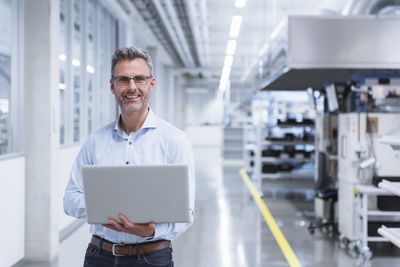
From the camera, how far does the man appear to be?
5.40 ft

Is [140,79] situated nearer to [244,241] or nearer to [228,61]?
[244,241]

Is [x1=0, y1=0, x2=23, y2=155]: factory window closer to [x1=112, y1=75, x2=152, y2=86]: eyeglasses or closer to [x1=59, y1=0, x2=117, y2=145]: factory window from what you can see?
[x1=59, y1=0, x2=117, y2=145]: factory window

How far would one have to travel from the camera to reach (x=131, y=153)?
5.60ft

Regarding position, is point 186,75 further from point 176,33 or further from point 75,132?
point 75,132

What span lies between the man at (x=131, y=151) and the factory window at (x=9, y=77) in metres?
2.77

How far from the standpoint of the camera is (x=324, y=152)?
5.85 m

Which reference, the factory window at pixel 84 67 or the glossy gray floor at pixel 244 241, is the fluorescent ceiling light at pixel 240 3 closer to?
the factory window at pixel 84 67

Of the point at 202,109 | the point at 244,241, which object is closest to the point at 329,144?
the point at 244,241

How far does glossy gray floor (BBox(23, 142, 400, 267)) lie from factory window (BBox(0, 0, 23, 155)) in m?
1.31

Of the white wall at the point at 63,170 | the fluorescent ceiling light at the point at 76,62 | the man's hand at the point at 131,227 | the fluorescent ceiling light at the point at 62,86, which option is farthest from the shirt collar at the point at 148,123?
the fluorescent ceiling light at the point at 76,62

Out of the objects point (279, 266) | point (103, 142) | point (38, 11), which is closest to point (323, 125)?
point (279, 266)

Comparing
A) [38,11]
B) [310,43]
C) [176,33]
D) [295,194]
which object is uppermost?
[176,33]

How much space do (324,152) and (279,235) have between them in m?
1.32

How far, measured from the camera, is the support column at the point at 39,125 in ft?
14.0
